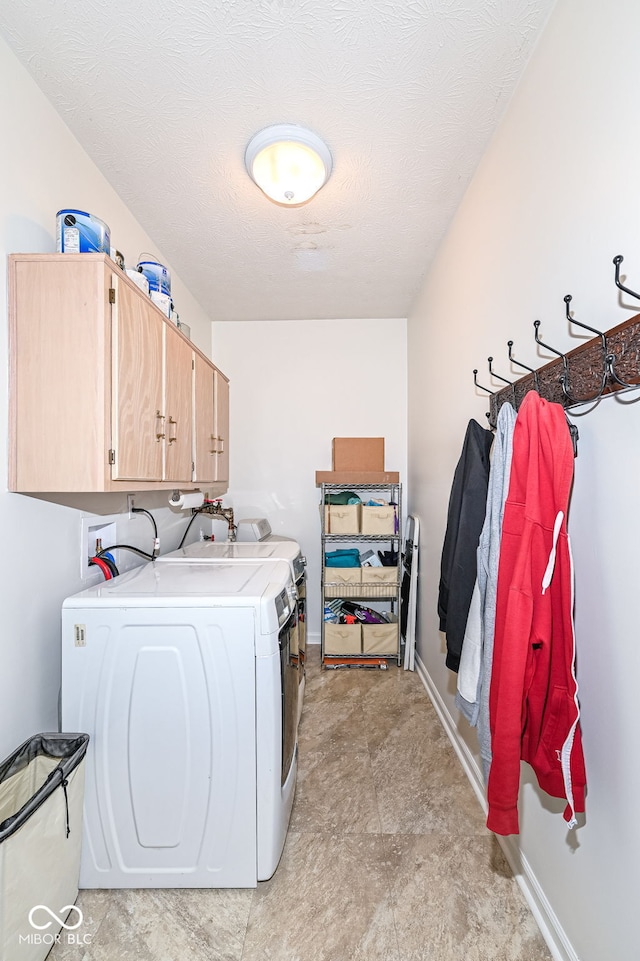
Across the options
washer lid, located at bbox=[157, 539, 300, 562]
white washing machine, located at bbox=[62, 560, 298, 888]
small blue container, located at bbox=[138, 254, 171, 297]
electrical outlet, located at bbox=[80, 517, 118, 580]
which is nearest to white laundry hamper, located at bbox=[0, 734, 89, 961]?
white washing machine, located at bbox=[62, 560, 298, 888]

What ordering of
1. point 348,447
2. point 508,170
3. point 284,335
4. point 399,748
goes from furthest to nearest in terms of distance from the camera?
point 284,335 < point 348,447 < point 399,748 < point 508,170

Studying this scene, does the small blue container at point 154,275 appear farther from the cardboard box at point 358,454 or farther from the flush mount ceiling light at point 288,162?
the cardboard box at point 358,454

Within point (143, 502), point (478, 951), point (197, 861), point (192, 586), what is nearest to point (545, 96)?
point (192, 586)

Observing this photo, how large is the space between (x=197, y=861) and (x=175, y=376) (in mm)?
1796

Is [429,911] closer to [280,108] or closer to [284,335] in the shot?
[280,108]

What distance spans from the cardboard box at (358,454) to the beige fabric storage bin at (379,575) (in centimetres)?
72

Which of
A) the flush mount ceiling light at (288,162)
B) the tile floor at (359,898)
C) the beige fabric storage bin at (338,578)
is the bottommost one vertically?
the tile floor at (359,898)

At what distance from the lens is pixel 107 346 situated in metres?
1.40

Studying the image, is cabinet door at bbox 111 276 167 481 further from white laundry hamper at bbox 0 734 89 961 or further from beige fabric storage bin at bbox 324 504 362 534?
beige fabric storage bin at bbox 324 504 362 534

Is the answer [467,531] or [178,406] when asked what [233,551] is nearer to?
[178,406]

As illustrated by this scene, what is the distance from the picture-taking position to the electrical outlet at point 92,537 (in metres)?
1.78

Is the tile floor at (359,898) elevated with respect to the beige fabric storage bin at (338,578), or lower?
lower

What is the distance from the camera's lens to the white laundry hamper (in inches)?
42.9

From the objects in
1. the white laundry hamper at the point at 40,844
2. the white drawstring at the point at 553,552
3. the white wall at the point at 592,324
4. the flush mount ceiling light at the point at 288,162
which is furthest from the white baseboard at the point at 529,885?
the flush mount ceiling light at the point at 288,162
